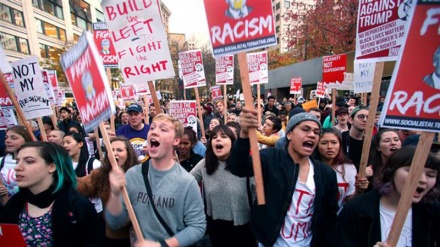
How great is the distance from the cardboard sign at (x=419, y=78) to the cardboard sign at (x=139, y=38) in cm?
214

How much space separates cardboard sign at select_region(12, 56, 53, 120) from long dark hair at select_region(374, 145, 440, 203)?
13.5ft

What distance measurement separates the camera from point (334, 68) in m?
6.59

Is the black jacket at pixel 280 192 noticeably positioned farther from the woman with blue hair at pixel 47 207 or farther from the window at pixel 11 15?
the window at pixel 11 15

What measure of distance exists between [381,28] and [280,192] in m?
1.90

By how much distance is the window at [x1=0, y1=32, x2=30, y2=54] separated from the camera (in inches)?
1035

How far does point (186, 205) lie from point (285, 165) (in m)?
0.89

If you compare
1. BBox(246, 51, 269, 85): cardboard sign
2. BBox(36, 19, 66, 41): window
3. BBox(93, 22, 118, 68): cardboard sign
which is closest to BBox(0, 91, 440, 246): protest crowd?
BBox(93, 22, 118, 68): cardboard sign

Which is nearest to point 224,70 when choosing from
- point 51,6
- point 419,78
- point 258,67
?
point 258,67

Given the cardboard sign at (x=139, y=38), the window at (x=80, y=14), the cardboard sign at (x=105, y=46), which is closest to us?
the cardboard sign at (x=139, y=38)

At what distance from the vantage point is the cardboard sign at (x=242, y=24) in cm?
193

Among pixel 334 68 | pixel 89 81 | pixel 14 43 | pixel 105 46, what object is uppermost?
pixel 14 43

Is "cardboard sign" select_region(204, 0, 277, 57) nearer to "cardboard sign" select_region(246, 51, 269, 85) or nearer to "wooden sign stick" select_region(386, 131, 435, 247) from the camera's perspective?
"wooden sign stick" select_region(386, 131, 435, 247)

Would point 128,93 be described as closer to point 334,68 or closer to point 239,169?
point 334,68

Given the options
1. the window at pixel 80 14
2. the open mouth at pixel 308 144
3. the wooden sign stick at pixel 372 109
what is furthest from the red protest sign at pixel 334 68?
the window at pixel 80 14
